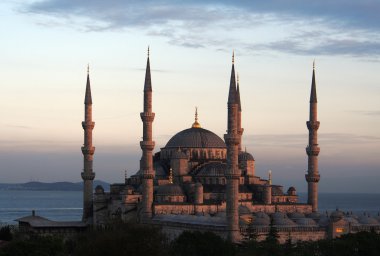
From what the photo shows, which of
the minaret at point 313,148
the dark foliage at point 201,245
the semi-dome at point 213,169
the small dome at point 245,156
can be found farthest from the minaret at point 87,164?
the dark foliage at point 201,245

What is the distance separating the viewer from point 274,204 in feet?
245

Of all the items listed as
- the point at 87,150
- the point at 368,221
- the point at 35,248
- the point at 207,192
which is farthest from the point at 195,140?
the point at 35,248

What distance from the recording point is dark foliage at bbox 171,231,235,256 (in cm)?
5584

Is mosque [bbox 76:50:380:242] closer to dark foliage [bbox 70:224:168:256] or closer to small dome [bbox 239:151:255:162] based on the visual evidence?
small dome [bbox 239:151:255:162]

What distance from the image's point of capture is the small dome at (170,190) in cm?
7212

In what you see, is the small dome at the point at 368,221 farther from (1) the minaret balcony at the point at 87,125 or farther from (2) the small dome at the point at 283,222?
(1) the minaret balcony at the point at 87,125

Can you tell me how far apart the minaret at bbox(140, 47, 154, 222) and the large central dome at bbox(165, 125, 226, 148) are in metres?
8.19

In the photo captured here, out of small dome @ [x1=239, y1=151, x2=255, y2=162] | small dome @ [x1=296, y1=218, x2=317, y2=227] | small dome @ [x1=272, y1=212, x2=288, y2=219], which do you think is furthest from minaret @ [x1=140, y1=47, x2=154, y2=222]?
small dome @ [x1=296, y1=218, x2=317, y2=227]

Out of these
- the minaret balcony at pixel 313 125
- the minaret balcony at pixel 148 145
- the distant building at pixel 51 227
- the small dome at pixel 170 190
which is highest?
the minaret balcony at pixel 313 125

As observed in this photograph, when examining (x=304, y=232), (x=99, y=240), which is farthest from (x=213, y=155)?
(x=99, y=240)

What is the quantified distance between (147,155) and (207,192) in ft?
20.0

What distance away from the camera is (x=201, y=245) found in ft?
187

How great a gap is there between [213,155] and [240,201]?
740cm

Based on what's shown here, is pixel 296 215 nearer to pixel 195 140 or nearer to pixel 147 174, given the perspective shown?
pixel 147 174
